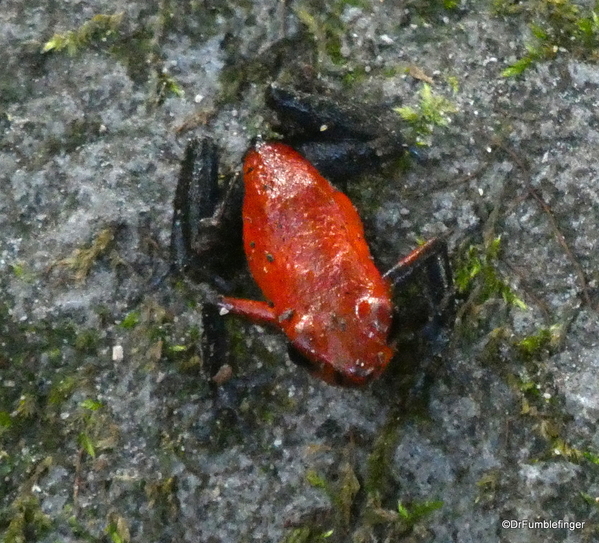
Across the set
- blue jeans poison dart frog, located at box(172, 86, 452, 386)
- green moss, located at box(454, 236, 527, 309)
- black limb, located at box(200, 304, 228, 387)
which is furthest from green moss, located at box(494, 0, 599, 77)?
black limb, located at box(200, 304, 228, 387)

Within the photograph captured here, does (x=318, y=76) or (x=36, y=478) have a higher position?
(x=318, y=76)

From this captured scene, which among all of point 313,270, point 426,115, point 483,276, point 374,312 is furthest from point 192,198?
point 483,276

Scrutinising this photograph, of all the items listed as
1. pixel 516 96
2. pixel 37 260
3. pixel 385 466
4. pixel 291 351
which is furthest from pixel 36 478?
pixel 516 96

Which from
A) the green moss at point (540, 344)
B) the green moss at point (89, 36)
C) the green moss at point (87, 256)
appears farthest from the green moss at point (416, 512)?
the green moss at point (89, 36)

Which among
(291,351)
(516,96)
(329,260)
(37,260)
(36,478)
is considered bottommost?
(36,478)

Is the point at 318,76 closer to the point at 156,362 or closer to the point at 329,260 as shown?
the point at 329,260

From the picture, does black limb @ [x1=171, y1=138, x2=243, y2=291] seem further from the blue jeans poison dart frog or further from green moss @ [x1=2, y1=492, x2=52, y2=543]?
green moss @ [x1=2, y1=492, x2=52, y2=543]

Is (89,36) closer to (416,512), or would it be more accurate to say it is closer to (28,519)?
(28,519)

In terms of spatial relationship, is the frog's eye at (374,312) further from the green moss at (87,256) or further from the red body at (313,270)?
the green moss at (87,256)
